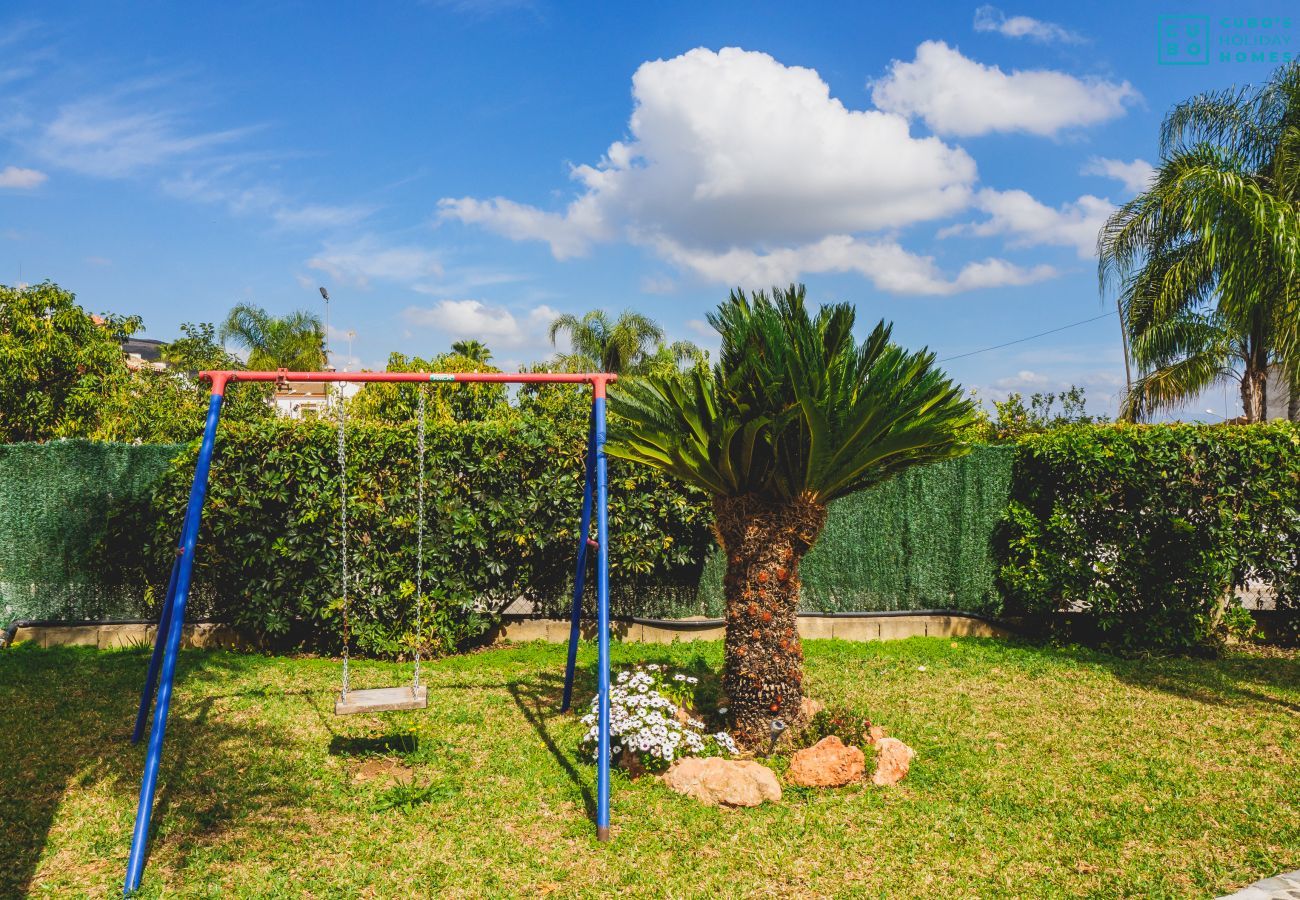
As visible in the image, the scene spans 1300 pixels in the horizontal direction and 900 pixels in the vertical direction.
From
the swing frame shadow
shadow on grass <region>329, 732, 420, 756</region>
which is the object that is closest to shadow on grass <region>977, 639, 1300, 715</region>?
the swing frame shadow

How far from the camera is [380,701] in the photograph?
5.87m

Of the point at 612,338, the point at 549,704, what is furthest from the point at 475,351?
the point at 549,704

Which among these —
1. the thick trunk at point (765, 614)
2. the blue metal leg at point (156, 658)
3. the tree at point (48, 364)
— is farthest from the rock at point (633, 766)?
the tree at point (48, 364)

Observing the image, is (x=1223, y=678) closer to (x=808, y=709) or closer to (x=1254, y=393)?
(x=808, y=709)

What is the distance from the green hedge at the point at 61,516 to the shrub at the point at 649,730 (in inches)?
260

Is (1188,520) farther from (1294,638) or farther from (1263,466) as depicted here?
(1294,638)

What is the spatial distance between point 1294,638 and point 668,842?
8.84 meters

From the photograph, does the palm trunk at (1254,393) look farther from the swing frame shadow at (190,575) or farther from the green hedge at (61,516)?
the green hedge at (61,516)

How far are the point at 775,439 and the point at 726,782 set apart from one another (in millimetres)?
2395

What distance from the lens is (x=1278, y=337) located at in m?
8.66

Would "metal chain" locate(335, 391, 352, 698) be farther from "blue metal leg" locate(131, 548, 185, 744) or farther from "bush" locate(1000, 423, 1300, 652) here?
"bush" locate(1000, 423, 1300, 652)

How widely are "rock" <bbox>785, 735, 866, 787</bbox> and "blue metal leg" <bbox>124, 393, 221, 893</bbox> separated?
3.98 m

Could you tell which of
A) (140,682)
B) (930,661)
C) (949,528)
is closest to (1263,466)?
(949,528)

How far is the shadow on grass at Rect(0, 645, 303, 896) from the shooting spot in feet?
16.5
